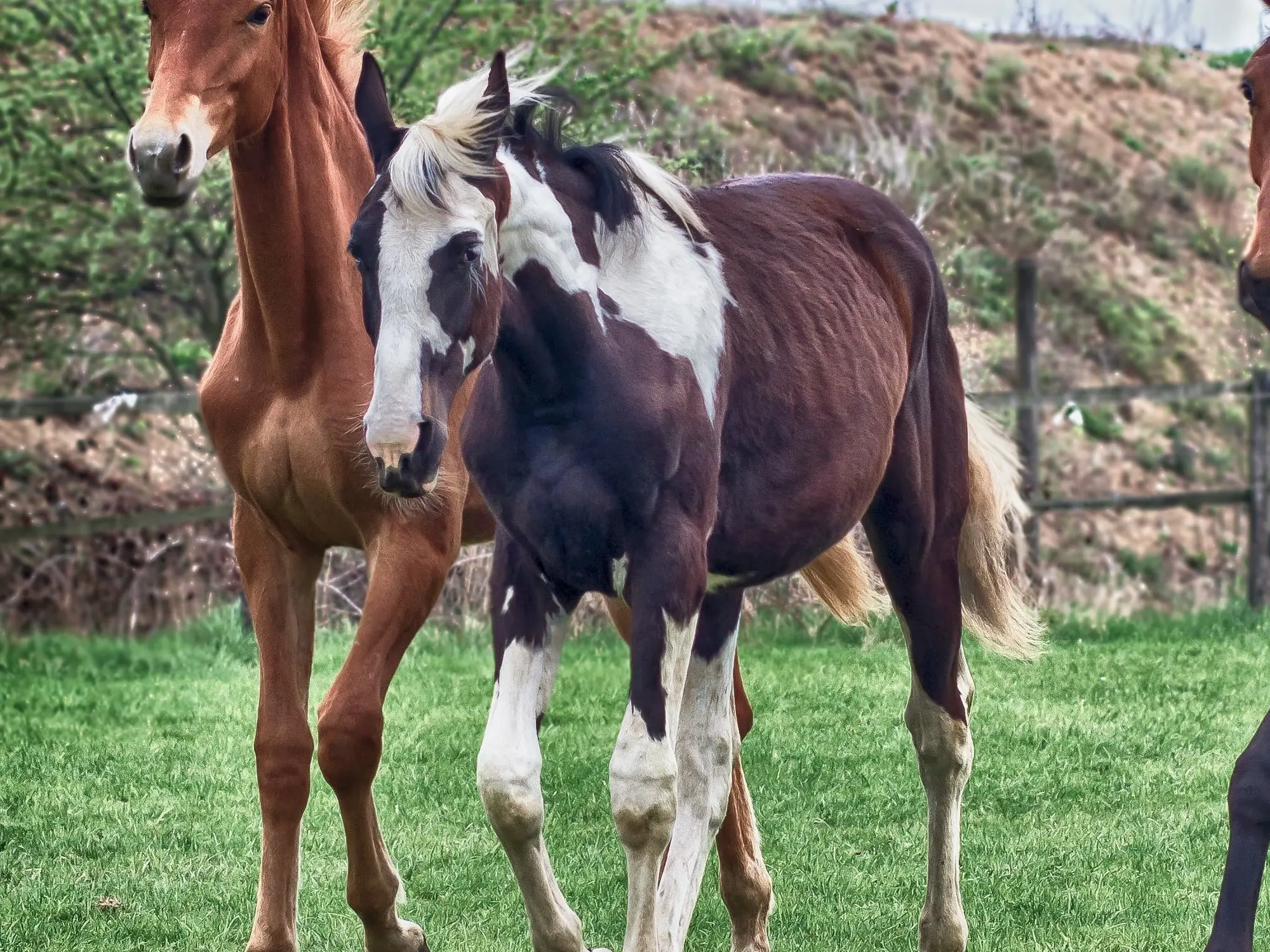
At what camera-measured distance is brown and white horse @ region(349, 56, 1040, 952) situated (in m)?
3.12

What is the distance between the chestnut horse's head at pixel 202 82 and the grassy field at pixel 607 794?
215 centimetres

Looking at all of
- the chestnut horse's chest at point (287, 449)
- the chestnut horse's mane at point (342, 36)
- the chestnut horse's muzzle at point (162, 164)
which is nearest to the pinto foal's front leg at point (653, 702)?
the chestnut horse's chest at point (287, 449)

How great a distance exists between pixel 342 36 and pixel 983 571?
241 centimetres

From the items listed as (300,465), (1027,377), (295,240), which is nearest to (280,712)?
(300,465)

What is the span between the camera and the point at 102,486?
38.4ft

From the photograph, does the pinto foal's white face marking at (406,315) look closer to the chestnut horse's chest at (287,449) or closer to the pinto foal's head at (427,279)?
the pinto foal's head at (427,279)

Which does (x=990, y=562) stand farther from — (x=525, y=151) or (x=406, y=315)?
(x=406, y=315)

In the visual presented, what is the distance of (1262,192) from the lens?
10.8ft

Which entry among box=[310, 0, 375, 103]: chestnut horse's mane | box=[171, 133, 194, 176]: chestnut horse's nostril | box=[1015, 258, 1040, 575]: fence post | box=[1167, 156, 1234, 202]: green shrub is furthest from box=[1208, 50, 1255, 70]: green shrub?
box=[171, 133, 194, 176]: chestnut horse's nostril

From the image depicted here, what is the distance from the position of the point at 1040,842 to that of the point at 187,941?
2.74m

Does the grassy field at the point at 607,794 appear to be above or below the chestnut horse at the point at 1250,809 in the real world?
below

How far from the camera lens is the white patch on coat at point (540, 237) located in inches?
133

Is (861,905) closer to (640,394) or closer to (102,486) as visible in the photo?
(640,394)

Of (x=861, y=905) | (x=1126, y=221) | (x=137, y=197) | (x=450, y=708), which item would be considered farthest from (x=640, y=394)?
(x=1126, y=221)
